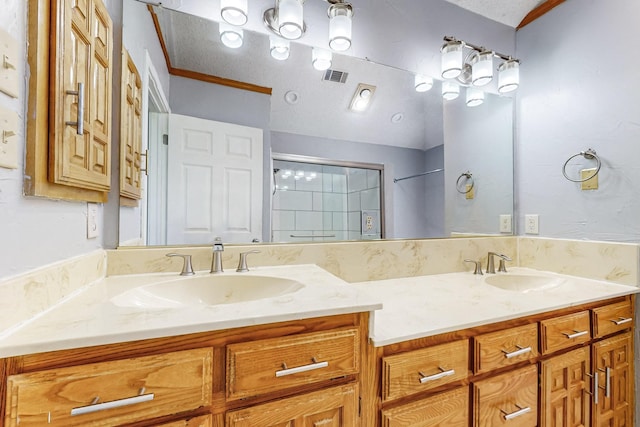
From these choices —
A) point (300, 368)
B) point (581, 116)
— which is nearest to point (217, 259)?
point (300, 368)

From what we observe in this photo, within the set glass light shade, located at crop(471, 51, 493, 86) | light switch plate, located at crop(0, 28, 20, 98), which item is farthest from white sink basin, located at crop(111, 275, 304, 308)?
glass light shade, located at crop(471, 51, 493, 86)

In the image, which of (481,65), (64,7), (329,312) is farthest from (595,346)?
(64,7)

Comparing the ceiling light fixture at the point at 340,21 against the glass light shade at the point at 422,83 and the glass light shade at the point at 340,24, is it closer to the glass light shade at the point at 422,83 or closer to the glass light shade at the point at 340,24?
the glass light shade at the point at 340,24

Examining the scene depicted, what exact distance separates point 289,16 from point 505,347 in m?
1.47

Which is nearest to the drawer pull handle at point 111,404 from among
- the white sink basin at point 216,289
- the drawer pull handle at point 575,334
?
the white sink basin at point 216,289

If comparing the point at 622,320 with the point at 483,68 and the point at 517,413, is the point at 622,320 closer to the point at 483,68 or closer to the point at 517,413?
the point at 517,413

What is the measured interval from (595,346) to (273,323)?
1304 millimetres

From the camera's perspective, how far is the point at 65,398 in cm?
54

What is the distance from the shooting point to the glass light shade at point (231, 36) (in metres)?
1.20

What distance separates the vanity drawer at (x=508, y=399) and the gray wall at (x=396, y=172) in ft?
2.34

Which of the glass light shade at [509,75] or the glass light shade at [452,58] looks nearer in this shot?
the glass light shade at [452,58]

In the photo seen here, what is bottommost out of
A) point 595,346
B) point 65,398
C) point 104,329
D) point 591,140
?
point 595,346

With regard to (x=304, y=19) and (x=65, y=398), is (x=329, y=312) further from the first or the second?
(x=304, y=19)

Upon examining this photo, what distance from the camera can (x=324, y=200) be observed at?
1378mm
